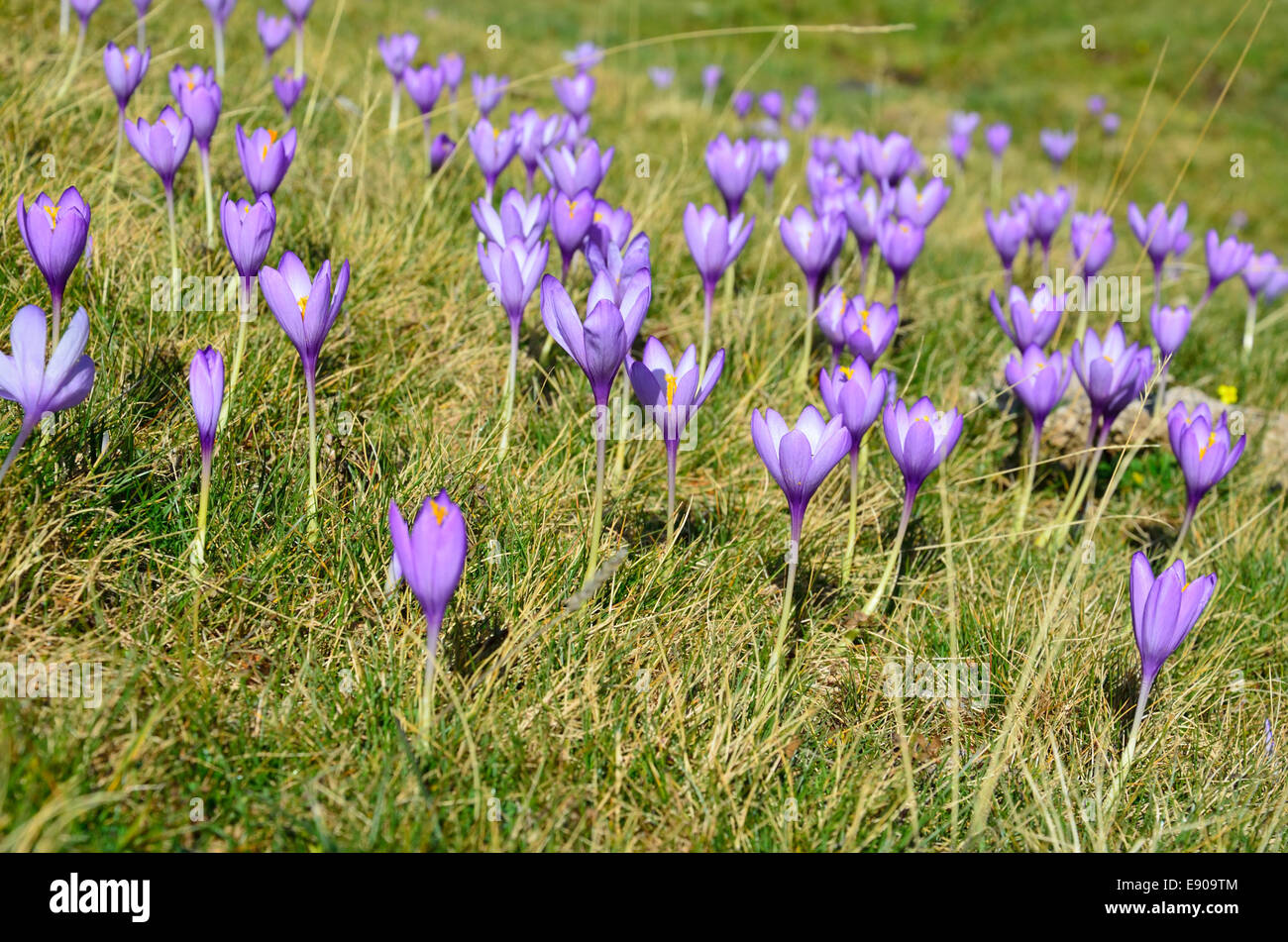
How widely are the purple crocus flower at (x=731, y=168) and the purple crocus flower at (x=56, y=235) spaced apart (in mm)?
2229

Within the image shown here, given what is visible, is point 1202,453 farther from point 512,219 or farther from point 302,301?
point 302,301

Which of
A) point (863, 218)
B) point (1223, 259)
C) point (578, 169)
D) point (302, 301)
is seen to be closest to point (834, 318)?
point (863, 218)

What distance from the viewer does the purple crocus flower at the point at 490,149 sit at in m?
3.69

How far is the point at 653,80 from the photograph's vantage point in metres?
8.89

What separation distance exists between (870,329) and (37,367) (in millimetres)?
2323

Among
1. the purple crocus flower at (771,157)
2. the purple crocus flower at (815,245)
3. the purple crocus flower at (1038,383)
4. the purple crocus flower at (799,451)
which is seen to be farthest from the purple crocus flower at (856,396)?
the purple crocus flower at (771,157)

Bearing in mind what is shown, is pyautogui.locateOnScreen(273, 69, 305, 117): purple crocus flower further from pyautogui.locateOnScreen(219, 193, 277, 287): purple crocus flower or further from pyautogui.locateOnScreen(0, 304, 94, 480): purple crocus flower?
pyautogui.locateOnScreen(0, 304, 94, 480): purple crocus flower

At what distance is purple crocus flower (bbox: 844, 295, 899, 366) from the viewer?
9.91 ft

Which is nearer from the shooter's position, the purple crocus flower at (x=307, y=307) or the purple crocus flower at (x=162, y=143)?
the purple crocus flower at (x=307, y=307)

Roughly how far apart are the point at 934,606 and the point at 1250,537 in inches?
65.5

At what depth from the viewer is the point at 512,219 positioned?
2.86 meters

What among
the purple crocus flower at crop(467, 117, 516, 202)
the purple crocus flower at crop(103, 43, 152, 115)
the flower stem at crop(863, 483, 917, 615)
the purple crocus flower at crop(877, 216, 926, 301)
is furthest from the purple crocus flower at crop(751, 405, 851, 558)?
the purple crocus flower at crop(103, 43, 152, 115)

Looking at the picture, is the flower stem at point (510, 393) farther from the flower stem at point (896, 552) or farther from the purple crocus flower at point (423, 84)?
the purple crocus flower at point (423, 84)
